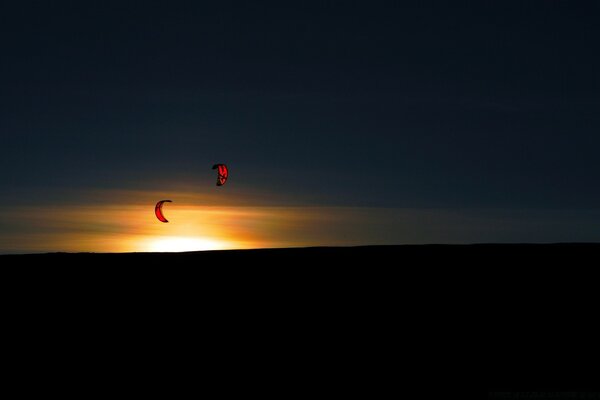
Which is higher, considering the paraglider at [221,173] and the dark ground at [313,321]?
the paraglider at [221,173]

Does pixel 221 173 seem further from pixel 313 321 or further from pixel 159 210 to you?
pixel 313 321

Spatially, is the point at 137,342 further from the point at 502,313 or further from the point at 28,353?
the point at 502,313

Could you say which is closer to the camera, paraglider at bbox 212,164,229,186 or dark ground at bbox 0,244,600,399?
dark ground at bbox 0,244,600,399

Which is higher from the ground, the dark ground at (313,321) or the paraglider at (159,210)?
the paraglider at (159,210)

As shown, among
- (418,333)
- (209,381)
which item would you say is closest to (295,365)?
(209,381)

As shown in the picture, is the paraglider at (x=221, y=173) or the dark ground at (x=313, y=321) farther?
the paraglider at (x=221, y=173)

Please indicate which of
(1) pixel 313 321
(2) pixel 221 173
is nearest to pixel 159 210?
(2) pixel 221 173

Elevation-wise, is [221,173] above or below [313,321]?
above

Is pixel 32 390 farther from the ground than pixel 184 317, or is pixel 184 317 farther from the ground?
pixel 184 317
